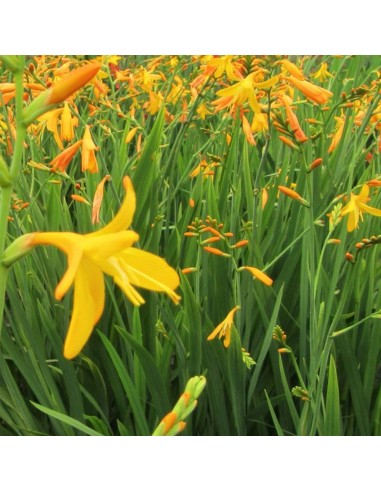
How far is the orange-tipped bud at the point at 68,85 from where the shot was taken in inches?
17.4

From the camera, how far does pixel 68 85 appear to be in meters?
0.45

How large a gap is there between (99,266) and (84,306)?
0.04 m

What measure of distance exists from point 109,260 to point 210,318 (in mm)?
858

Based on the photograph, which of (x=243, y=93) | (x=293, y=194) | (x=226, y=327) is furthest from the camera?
(x=243, y=93)

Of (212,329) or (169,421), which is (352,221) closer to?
(212,329)

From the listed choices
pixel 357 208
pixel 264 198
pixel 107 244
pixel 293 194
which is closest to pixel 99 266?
pixel 107 244

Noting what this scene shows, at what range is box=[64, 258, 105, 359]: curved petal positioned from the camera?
1.29 ft

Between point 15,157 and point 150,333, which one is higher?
point 15,157

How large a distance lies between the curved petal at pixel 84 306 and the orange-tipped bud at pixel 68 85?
0.11 metres

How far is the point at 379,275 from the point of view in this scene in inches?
54.8

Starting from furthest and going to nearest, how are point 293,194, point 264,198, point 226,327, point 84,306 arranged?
point 264,198
point 226,327
point 293,194
point 84,306

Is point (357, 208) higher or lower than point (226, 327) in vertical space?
higher
